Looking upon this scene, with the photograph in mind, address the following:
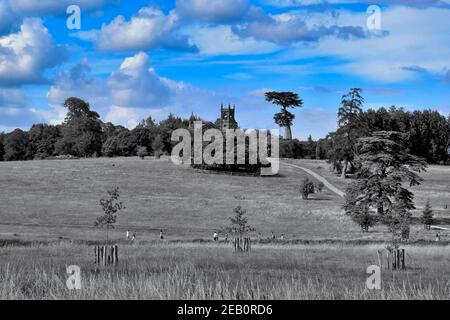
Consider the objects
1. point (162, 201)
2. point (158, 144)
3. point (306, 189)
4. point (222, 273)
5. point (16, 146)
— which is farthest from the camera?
point (16, 146)

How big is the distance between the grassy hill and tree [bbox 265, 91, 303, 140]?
1568 inches

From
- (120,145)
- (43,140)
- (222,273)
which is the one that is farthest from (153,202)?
(43,140)

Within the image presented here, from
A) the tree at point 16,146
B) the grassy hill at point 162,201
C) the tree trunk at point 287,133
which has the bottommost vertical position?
the grassy hill at point 162,201

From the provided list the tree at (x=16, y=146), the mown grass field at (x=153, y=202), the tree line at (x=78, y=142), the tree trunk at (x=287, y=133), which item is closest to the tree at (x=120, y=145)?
the tree line at (x=78, y=142)

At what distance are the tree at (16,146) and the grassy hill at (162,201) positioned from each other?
42.6 m

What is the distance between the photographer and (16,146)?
17438cm

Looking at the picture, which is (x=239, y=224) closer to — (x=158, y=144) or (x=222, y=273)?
(x=222, y=273)

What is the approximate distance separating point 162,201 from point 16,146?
3907 inches

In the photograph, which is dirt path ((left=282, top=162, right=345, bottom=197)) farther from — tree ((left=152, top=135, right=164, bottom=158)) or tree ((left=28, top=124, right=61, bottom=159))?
tree ((left=28, top=124, right=61, bottom=159))

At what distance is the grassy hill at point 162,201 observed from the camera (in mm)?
63250

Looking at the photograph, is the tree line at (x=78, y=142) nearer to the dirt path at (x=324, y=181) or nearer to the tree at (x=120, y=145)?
the tree at (x=120, y=145)

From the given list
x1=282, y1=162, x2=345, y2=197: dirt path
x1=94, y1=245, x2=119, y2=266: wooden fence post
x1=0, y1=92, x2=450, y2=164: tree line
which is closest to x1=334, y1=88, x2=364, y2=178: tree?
x1=282, y1=162, x2=345, y2=197: dirt path
